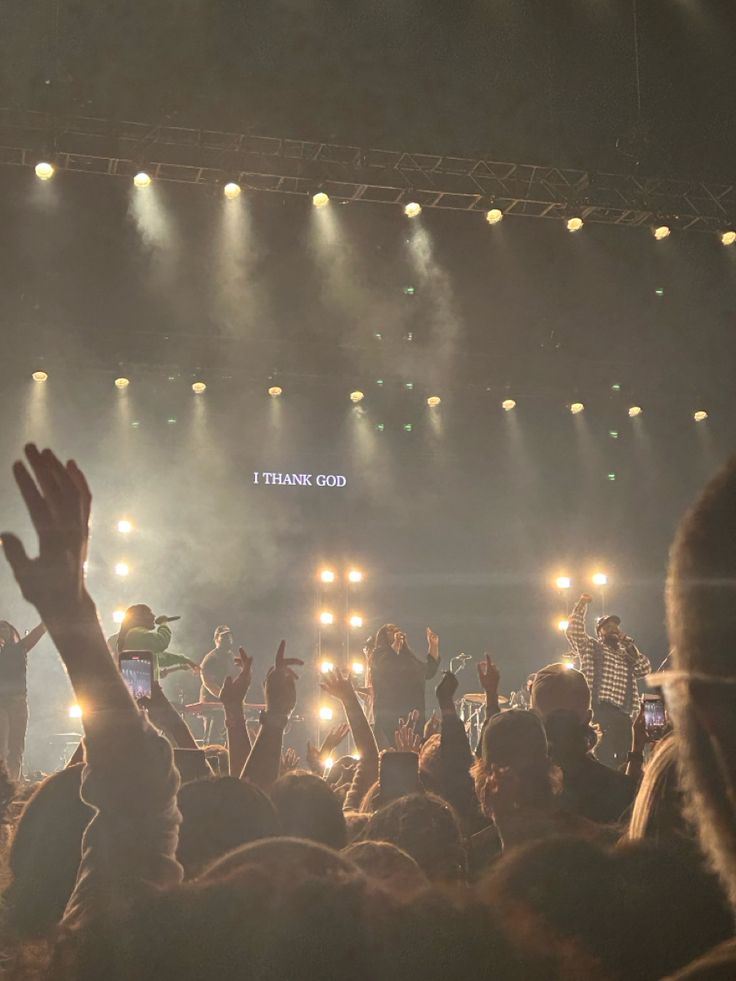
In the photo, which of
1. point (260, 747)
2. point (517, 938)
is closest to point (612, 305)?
point (260, 747)

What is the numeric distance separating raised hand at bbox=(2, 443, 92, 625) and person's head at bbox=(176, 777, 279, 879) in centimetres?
73

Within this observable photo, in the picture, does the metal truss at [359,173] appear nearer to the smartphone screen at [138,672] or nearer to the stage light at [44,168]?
the stage light at [44,168]

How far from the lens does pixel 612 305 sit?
487 inches

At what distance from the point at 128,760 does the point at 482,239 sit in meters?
11.3

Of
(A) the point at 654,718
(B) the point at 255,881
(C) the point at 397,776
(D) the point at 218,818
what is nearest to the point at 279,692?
(C) the point at 397,776

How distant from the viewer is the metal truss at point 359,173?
9.50 m

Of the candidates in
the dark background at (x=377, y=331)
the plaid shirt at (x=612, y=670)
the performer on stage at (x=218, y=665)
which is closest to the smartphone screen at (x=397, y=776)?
the plaid shirt at (x=612, y=670)

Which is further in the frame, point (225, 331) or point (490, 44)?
point (225, 331)

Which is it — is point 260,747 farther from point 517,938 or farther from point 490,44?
point 490,44

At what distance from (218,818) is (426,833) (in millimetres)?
491

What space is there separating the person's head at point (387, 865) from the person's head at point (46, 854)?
1.92 feet

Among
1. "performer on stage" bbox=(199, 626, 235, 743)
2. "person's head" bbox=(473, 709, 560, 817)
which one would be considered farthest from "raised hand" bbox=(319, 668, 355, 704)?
"performer on stage" bbox=(199, 626, 235, 743)

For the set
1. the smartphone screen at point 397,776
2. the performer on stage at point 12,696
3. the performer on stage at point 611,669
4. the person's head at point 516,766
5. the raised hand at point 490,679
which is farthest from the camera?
the performer on stage at point 12,696

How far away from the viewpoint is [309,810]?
2.23 meters
